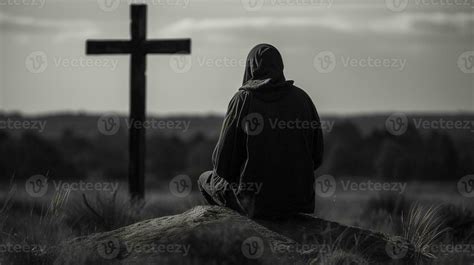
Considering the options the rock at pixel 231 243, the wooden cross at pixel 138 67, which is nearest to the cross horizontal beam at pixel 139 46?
the wooden cross at pixel 138 67

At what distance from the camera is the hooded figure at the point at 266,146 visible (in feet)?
30.2

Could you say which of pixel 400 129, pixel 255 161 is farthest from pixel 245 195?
pixel 400 129

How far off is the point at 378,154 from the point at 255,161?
24540 mm

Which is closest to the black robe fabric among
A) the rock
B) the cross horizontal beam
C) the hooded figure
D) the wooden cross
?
the hooded figure

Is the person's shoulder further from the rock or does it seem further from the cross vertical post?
the cross vertical post

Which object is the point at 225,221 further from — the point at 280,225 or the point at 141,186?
the point at 141,186

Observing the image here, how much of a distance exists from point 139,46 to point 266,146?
5.14m

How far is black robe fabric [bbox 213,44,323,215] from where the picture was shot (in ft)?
30.2

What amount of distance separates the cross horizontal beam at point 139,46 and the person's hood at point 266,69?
4.35 meters

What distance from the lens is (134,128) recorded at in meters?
13.7

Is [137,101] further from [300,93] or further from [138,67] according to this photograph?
[300,93]

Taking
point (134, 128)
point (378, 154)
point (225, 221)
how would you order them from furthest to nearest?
point (378, 154)
point (134, 128)
point (225, 221)

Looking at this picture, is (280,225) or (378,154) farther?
(378,154)

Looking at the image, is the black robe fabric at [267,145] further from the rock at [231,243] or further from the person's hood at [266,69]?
the rock at [231,243]
